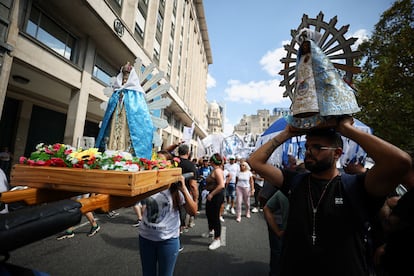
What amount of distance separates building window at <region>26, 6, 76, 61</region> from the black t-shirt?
8482mm

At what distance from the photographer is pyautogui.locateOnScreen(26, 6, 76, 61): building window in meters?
6.30

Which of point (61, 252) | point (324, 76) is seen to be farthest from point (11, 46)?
point (324, 76)

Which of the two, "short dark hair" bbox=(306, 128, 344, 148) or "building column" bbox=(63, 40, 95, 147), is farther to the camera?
"building column" bbox=(63, 40, 95, 147)

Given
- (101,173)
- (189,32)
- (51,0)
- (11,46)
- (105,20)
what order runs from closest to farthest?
1. (101,173)
2. (11,46)
3. (51,0)
4. (105,20)
5. (189,32)

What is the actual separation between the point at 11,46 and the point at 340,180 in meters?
7.64

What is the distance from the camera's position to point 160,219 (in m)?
2.29

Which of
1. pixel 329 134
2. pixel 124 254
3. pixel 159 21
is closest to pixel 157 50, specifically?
pixel 159 21

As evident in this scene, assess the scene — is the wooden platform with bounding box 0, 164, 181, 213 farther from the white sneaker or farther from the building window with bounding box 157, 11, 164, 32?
the building window with bounding box 157, 11, 164, 32

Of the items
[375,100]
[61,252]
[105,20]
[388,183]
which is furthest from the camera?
[375,100]

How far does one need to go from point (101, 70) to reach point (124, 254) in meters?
8.63

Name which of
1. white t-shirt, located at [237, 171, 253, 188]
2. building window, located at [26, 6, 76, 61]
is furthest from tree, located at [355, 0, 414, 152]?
building window, located at [26, 6, 76, 61]

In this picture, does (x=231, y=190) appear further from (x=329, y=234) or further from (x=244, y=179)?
(x=329, y=234)

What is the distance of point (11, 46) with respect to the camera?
527cm

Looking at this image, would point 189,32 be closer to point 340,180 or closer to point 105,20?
point 105,20
